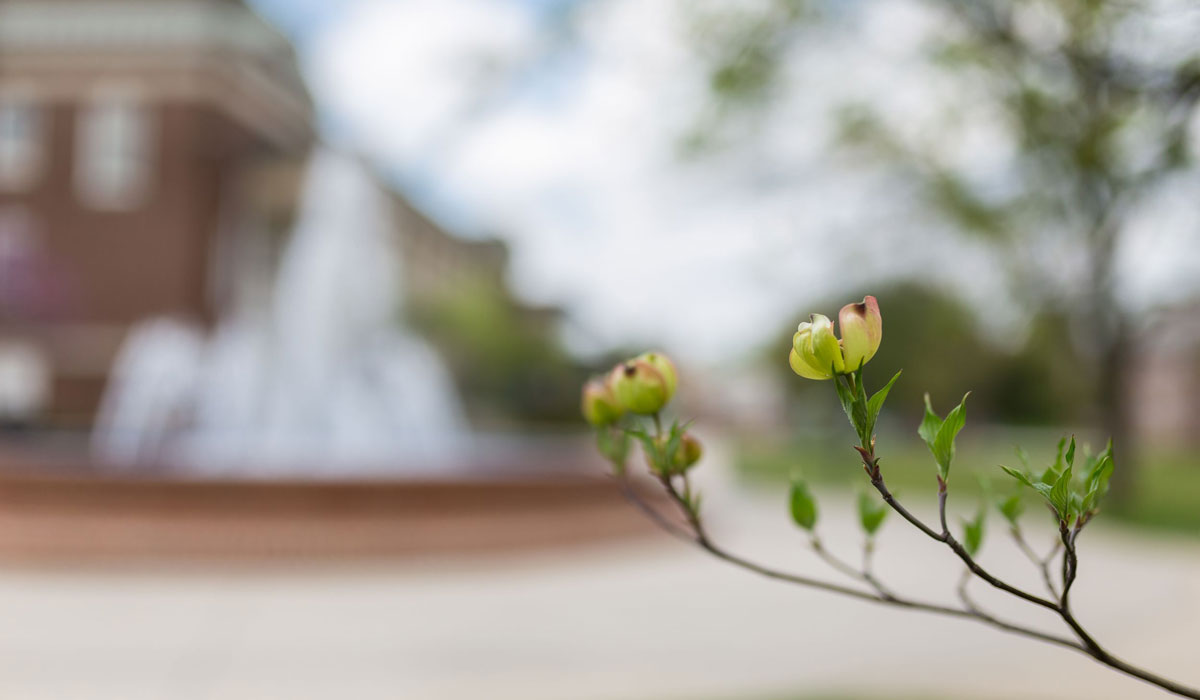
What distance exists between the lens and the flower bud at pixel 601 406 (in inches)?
58.2

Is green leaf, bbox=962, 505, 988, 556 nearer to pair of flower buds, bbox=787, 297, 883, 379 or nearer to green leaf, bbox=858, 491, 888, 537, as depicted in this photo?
green leaf, bbox=858, 491, 888, 537

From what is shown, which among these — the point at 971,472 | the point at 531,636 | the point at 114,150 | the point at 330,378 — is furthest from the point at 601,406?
the point at 114,150

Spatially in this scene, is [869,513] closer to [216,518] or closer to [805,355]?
[805,355]

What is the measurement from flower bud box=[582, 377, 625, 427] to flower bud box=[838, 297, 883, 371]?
1.63 ft

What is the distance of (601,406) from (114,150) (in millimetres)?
26193

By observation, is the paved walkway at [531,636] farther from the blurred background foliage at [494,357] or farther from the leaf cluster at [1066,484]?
the blurred background foliage at [494,357]

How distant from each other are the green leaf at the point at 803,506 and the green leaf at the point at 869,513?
133mm

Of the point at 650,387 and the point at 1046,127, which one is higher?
the point at 1046,127

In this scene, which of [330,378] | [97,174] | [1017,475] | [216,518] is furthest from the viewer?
[97,174]

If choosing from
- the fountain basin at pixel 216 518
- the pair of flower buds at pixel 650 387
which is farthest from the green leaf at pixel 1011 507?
the fountain basin at pixel 216 518

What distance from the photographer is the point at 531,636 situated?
6414mm

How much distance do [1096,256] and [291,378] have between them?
1297 cm

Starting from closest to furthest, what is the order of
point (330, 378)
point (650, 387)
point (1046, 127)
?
point (650, 387), point (1046, 127), point (330, 378)

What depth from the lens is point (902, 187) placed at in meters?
14.7
